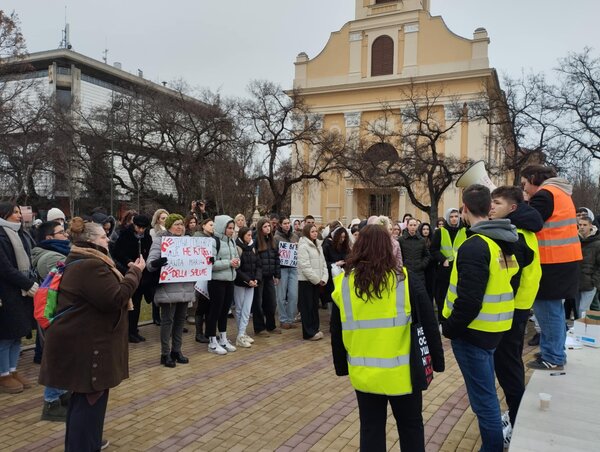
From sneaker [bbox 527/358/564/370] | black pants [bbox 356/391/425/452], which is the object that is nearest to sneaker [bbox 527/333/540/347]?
sneaker [bbox 527/358/564/370]

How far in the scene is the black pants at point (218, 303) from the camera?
291 inches

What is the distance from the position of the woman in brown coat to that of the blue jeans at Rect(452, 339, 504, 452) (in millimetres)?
2570

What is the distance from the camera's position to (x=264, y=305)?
899cm

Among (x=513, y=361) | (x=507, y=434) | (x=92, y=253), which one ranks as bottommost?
(x=507, y=434)

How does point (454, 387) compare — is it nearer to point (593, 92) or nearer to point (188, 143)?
point (593, 92)

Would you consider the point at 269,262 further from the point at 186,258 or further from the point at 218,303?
the point at 186,258

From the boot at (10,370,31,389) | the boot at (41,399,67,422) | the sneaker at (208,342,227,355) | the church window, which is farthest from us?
the church window

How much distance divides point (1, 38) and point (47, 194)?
66.9 ft

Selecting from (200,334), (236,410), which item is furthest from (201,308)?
(236,410)

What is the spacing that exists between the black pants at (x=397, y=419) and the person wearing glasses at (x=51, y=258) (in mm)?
3239

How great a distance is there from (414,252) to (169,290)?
16.8 ft

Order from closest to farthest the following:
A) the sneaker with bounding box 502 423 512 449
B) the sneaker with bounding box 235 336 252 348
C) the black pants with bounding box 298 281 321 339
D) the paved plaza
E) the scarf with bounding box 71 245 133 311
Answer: the scarf with bounding box 71 245 133 311 < the sneaker with bounding box 502 423 512 449 < the paved plaza < the sneaker with bounding box 235 336 252 348 < the black pants with bounding box 298 281 321 339

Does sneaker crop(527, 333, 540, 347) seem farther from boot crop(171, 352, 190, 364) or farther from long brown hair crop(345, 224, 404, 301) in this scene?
long brown hair crop(345, 224, 404, 301)

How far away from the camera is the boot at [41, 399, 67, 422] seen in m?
4.79
